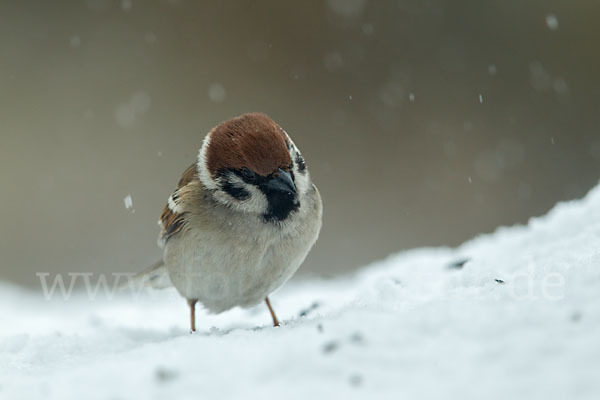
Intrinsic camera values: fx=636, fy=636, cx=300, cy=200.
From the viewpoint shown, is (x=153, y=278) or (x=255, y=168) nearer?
(x=255, y=168)

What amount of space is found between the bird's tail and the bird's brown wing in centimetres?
19

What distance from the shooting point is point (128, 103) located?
7.48 metres

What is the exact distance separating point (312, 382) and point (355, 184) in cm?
561

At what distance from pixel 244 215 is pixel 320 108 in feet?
16.1

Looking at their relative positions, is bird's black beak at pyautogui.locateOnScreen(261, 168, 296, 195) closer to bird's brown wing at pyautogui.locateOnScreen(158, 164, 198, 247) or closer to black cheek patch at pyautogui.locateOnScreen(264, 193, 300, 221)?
black cheek patch at pyautogui.locateOnScreen(264, 193, 300, 221)

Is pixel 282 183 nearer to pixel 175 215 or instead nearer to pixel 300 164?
pixel 300 164

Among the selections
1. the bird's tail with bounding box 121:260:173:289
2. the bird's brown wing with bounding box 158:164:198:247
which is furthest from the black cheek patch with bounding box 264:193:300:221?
the bird's tail with bounding box 121:260:173:289

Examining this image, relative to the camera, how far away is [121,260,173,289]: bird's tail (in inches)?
129

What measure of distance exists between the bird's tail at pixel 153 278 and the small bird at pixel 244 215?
0.46 m

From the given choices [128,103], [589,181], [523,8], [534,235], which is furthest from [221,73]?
[534,235]

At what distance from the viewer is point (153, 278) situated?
3363 millimetres

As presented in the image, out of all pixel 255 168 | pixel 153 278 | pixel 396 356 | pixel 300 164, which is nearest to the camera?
pixel 396 356

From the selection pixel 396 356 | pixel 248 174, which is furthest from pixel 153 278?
pixel 396 356

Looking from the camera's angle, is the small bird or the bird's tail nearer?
the small bird
